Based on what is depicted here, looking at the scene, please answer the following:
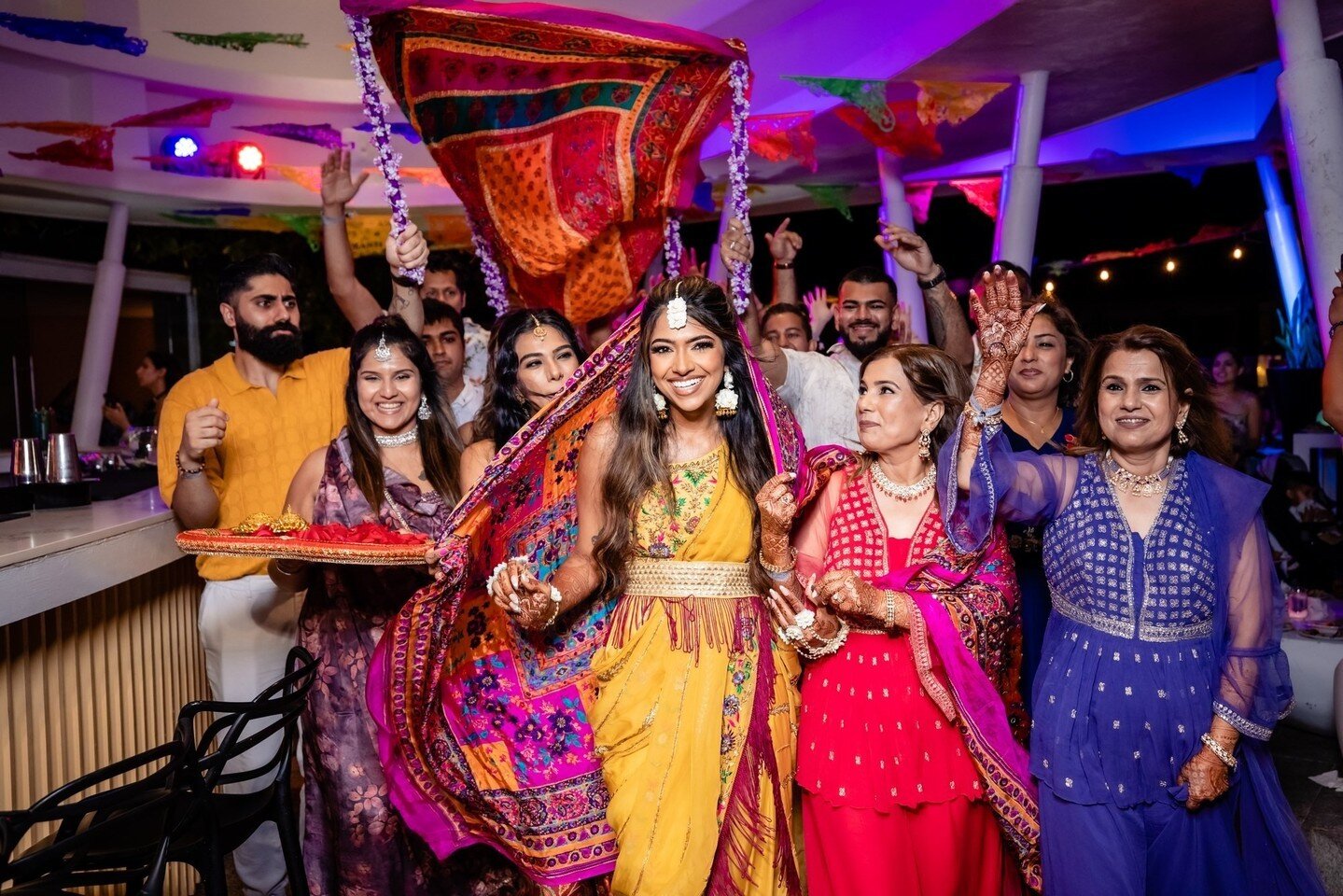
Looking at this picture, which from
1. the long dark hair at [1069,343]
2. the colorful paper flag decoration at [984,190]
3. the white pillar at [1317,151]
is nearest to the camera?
the long dark hair at [1069,343]

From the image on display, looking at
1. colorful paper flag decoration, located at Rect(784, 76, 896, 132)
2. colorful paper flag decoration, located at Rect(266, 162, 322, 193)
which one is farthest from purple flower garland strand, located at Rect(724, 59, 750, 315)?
colorful paper flag decoration, located at Rect(266, 162, 322, 193)

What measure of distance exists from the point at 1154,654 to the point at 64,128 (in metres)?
8.49

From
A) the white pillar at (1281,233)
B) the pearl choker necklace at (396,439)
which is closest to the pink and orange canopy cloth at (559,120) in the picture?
the pearl choker necklace at (396,439)

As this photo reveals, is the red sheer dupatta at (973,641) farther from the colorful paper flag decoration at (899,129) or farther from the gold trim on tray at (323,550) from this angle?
the colorful paper flag decoration at (899,129)

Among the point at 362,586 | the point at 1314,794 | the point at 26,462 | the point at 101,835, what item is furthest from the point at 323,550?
the point at 1314,794

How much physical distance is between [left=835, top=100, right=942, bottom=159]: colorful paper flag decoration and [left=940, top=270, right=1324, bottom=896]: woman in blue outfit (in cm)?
443

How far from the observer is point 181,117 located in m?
8.50

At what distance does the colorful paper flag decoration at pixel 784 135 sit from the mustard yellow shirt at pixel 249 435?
4355 mm

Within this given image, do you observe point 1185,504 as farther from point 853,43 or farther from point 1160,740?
point 853,43

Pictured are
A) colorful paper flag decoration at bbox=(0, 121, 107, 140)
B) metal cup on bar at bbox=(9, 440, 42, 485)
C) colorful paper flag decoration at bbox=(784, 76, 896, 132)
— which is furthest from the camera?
colorful paper flag decoration at bbox=(0, 121, 107, 140)

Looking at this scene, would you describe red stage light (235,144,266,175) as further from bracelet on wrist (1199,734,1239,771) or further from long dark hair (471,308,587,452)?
bracelet on wrist (1199,734,1239,771)

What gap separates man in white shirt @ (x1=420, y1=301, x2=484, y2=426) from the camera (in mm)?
4059

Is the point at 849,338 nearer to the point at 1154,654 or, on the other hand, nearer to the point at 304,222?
the point at 1154,654

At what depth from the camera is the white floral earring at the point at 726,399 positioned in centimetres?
253
